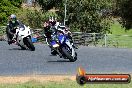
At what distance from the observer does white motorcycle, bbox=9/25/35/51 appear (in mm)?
22984

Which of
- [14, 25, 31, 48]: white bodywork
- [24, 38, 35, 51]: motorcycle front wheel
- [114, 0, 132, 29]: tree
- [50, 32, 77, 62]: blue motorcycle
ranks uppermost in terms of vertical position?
[50, 32, 77, 62]: blue motorcycle

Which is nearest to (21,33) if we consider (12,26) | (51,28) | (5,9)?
(12,26)

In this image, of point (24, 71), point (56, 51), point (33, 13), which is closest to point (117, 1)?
point (33, 13)

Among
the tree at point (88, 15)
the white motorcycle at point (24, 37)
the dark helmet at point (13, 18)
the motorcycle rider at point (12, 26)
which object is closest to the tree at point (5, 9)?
the tree at point (88, 15)

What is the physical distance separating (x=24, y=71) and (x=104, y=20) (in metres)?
33.8

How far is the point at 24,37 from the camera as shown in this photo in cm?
2303

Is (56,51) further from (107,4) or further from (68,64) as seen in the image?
(107,4)

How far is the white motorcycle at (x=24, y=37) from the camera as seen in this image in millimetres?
22984

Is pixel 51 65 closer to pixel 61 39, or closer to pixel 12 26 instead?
pixel 61 39

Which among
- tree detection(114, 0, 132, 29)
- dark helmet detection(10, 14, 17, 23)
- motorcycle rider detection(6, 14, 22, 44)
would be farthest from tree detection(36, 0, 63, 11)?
dark helmet detection(10, 14, 17, 23)

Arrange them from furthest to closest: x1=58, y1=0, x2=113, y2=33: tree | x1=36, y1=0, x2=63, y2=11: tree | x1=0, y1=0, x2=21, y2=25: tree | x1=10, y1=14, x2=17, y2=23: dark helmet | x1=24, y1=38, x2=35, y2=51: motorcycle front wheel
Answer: x1=36, y1=0, x2=63, y2=11: tree, x1=0, y1=0, x2=21, y2=25: tree, x1=58, y1=0, x2=113, y2=33: tree, x1=10, y1=14, x2=17, y2=23: dark helmet, x1=24, y1=38, x2=35, y2=51: motorcycle front wheel

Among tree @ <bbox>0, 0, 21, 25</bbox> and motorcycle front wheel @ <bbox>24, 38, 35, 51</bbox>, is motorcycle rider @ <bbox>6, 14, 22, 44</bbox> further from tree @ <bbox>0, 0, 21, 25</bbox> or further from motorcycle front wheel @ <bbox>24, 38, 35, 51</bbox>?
tree @ <bbox>0, 0, 21, 25</bbox>

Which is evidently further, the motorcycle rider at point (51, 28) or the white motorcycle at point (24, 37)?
the white motorcycle at point (24, 37)

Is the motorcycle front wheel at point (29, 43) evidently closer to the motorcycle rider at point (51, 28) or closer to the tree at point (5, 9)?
the motorcycle rider at point (51, 28)
